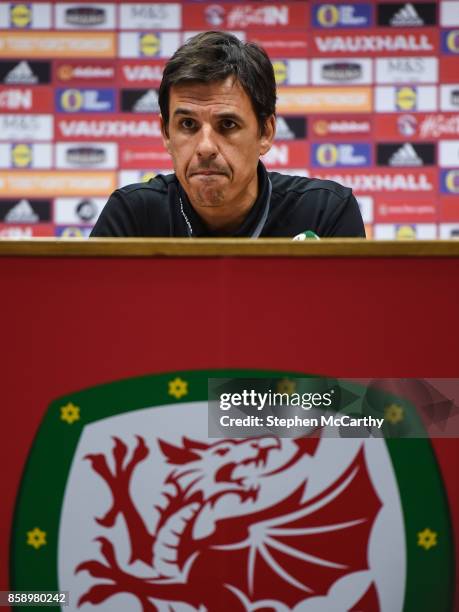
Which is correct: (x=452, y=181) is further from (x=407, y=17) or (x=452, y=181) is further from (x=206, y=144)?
(x=206, y=144)

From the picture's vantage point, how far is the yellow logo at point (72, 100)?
12.3ft

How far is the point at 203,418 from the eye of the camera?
1.12 metres

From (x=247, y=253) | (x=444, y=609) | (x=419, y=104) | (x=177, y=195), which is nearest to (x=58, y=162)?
(x=419, y=104)

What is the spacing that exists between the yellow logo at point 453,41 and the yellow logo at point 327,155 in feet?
2.41

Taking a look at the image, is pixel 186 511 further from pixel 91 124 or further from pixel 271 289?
pixel 91 124

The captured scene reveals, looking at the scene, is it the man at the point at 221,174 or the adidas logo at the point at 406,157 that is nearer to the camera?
the man at the point at 221,174

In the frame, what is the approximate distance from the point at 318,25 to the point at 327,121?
0.46 metres

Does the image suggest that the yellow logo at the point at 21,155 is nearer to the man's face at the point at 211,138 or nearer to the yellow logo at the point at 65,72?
the yellow logo at the point at 65,72

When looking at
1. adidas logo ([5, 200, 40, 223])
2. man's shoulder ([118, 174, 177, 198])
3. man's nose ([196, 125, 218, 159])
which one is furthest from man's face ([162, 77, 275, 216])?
adidas logo ([5, 200, 40, 223])

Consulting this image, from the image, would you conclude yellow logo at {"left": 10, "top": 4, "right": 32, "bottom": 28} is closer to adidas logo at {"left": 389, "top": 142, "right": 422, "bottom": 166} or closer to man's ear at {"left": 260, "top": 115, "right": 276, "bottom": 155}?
adidas logo at {"left": 389, "top": 142, "right": 422, "bottom": 166}

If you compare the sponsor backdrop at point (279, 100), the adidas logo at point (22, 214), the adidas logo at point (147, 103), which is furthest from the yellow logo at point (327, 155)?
the adidas logo at point (22, 214)

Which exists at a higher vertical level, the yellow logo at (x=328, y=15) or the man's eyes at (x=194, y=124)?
the yellow logo at (x=328, y=15)

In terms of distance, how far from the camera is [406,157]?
371 cm

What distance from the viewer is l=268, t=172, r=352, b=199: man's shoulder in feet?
5.89
